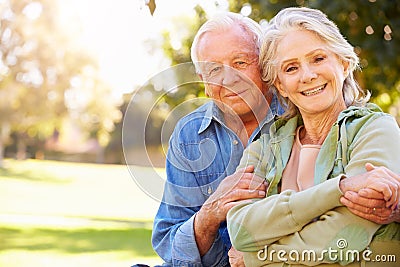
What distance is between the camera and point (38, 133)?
2300 centimetres

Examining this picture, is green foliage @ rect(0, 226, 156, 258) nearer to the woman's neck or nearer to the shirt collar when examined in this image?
the shirt collar

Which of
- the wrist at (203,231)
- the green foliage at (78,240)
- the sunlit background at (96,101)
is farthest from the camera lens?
the green foliage at (78,240)

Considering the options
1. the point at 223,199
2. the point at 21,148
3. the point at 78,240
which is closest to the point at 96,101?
the point at 21,148

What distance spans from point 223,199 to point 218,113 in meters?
0.24

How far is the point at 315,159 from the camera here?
130 centimetres

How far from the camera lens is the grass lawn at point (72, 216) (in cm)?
819

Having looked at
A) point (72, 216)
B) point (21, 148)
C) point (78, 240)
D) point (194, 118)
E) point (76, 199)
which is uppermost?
point (194, 118)

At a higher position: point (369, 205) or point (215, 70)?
point (215, 70)

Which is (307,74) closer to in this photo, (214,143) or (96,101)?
(214,143)

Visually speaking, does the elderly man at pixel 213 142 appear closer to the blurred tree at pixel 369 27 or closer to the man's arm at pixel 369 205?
the man's arm at pixel 369 205

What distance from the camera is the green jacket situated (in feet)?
3.90

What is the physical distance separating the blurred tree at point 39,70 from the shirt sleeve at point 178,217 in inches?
680

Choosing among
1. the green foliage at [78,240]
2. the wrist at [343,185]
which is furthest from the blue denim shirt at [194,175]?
the green foliage at [78,240]

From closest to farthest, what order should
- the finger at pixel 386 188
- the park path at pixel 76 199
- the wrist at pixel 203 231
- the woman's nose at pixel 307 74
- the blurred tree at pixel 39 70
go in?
the finger at pixel 386 188
the woman's nose at pixel 307 74
the wrist at pixel 203 231
the park path at pixel 76 199
the blurred tree at pixel 39 70
